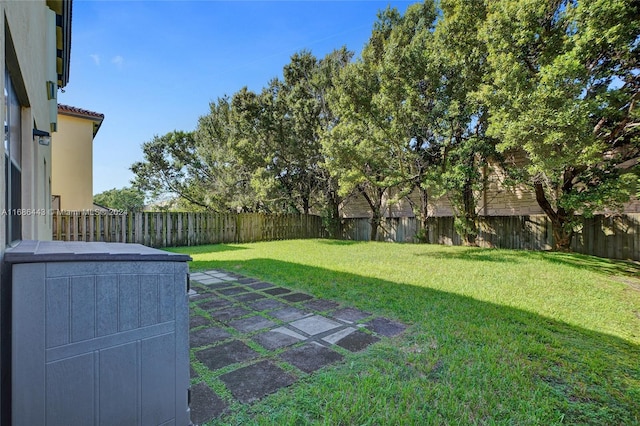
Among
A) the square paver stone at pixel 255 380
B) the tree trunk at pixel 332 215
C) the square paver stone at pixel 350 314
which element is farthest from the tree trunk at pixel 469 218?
the square paver stone at pixel 255 380

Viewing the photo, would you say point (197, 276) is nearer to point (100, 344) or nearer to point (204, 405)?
point (204, 405)

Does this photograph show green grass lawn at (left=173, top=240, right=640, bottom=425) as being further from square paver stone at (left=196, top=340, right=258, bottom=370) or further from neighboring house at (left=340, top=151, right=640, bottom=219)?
neighboring house at (left=340, top=151, right=640, bottom=219)

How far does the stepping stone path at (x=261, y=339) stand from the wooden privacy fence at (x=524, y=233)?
888 cm

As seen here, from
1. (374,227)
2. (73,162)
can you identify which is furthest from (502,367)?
(73,162)

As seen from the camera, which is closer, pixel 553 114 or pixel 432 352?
pixel 432 352

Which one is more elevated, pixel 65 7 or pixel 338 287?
pixel 65 7

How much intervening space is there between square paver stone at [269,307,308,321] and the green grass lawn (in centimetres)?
74

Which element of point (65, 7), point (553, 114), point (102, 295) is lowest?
point (102, 295)

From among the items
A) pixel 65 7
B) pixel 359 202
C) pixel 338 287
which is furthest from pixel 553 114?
pixel 359 202

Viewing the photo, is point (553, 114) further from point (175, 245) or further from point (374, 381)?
point (175, 245)

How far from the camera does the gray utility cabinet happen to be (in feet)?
3.71

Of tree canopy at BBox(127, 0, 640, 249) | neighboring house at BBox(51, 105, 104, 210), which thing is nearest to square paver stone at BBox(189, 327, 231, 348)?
tree canopy at BBox(127, 0, 640, 249)

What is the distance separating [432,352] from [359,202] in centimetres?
1322

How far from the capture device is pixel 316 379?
2.13 meters
